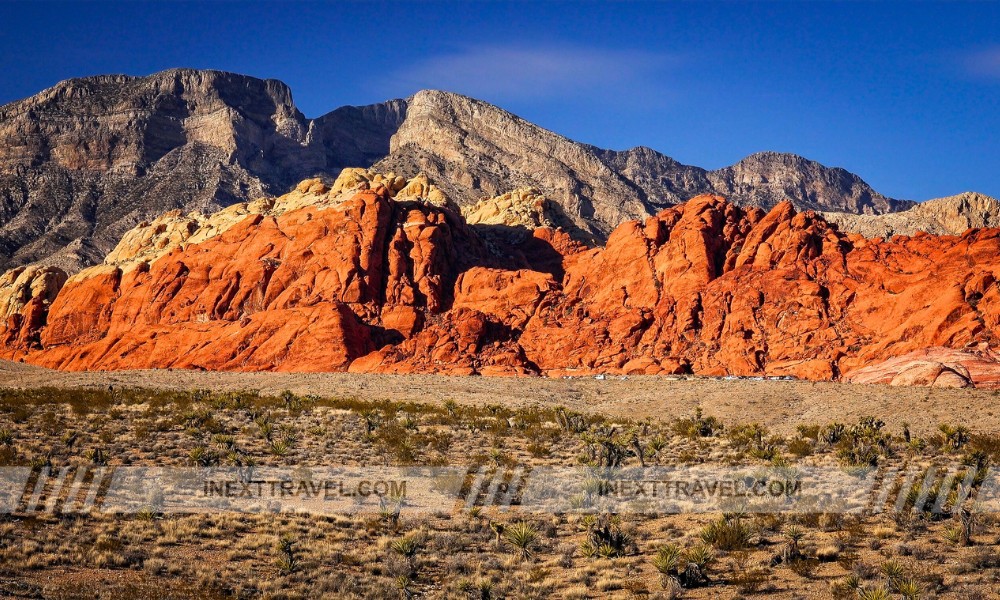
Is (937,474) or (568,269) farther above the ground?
(568,269)

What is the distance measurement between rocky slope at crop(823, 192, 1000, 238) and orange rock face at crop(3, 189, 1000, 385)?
2350 inches

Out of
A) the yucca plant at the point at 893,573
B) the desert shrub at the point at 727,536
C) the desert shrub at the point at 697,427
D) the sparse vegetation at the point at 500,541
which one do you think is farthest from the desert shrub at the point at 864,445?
the yucca plant at the point at 893,573

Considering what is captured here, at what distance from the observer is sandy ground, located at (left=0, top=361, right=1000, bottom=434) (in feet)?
137

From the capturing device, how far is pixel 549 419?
138 feet

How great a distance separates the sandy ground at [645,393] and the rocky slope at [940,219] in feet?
306

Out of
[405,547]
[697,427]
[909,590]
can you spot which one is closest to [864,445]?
[697,427]

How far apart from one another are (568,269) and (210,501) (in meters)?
72.5

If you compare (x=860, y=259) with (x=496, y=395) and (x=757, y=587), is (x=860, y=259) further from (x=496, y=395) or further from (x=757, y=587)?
(x=757, y=587)

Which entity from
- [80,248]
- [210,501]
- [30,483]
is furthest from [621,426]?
[80,248]

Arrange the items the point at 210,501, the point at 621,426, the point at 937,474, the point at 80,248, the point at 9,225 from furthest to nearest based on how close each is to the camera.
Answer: the point at 9,225 < the point at 80,248 < the point at 621,426 < the point at 937,474 < the point at 210,501

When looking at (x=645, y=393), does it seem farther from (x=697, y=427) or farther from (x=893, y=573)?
(x=893, y=573)

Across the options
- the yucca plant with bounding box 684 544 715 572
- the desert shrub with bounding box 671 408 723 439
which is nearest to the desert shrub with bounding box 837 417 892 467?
the desert shrub with bounding box 671 408 723 439

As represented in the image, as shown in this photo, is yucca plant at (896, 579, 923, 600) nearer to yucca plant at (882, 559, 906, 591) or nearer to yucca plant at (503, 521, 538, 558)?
yucca plant at (882, 559, 906, 591)

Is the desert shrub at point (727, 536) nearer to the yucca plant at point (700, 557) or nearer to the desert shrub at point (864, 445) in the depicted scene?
the yucca plant at point (700, 557)
